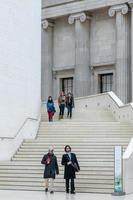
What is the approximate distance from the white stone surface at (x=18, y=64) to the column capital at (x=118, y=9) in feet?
43.7

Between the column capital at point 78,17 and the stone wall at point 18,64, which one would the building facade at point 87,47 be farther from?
the stone wall at point 18,64

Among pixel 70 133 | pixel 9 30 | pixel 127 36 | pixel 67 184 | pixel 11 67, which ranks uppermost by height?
pixel 127 36

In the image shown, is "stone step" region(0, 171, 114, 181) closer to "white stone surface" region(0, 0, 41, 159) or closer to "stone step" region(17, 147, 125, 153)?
"stone step" region(17, 147, 125, 153)

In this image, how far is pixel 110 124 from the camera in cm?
2669

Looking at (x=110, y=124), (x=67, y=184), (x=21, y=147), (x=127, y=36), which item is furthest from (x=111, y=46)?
(x=67, y=184)

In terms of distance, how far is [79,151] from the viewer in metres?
22.9

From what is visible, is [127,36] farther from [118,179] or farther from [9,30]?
[118,179]

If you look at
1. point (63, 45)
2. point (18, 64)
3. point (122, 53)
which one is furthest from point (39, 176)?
point (63, 45)

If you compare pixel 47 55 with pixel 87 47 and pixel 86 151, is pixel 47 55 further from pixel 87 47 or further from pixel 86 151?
pixel 86 151

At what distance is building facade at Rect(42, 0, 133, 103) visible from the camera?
40.4m

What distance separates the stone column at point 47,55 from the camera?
4494 cm

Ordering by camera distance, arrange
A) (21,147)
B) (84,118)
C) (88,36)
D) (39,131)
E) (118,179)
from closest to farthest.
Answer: (118,179), (21,147), (39,131), (84,118), (88,36)

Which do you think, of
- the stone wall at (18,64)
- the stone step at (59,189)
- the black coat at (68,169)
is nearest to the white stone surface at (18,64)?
the stone wall at (18,64)

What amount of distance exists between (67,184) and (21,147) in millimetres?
6759
